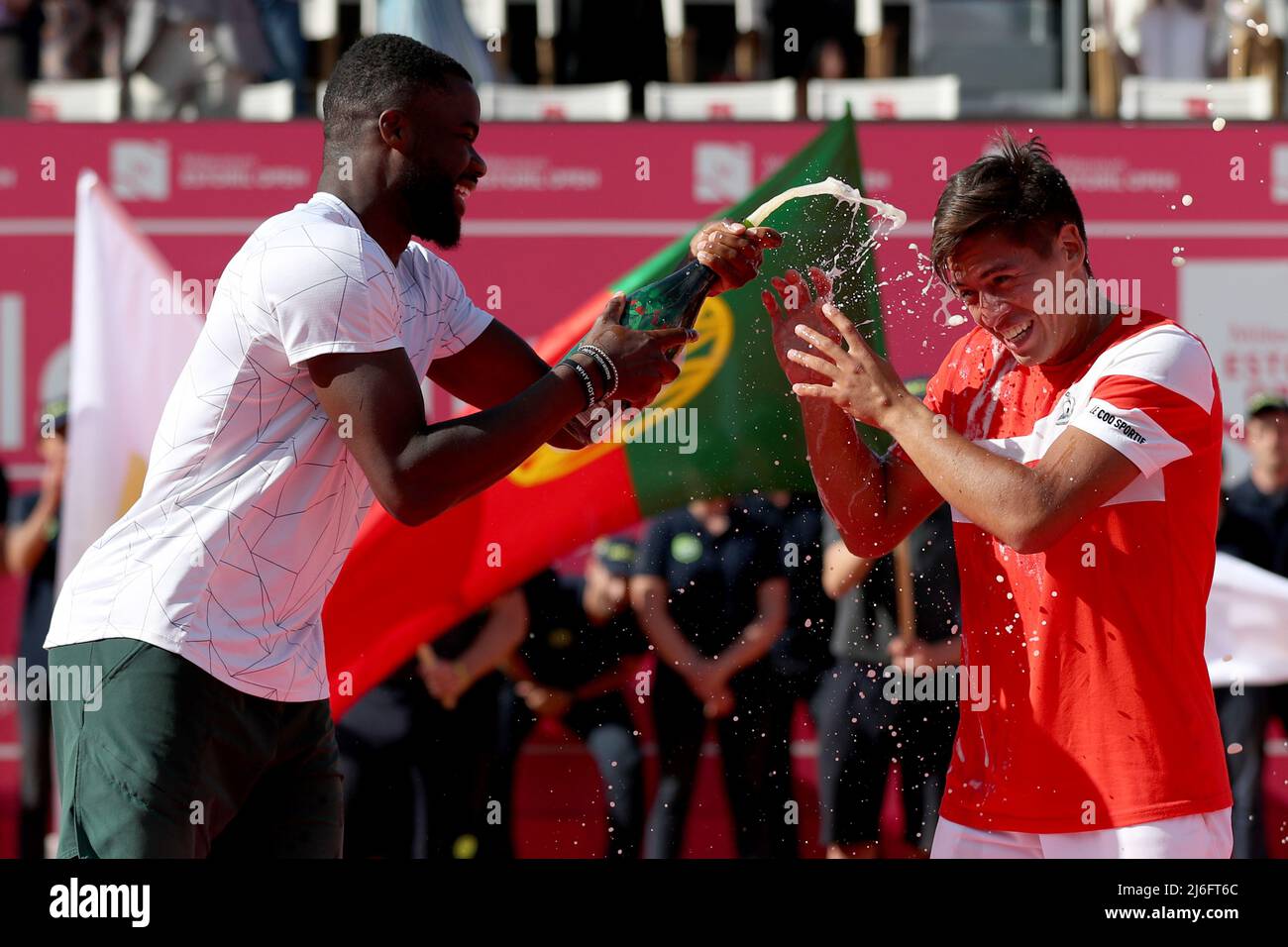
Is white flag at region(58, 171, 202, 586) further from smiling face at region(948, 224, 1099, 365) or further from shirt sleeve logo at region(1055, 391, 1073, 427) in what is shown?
shirt sleeve logo at region(1055, 391, 1073, 427)

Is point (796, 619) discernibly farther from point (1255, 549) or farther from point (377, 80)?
point (377, 80)

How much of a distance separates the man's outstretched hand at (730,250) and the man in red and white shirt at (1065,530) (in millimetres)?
214

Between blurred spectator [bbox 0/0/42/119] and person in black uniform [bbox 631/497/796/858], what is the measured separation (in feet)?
13.6

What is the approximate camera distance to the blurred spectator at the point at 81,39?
316 inches

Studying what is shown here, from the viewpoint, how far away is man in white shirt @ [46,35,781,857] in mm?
2521

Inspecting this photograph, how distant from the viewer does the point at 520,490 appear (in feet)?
16.5

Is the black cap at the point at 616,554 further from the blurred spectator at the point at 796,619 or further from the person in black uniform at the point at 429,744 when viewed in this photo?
the blurred spectator at the point at 796,619

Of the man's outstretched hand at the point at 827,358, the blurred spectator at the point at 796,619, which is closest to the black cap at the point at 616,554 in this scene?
the blurred spectator at the point at 796,619

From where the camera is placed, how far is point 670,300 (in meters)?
2.92

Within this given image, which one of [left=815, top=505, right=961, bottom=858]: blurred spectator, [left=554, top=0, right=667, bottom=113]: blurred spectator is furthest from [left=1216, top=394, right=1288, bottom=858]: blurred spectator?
[left=554, top=0, right=667, bottom=113]: blurred spectator

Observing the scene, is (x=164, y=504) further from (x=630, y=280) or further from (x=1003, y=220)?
(x=630, y=280)

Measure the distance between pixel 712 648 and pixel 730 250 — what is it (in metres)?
3.41
